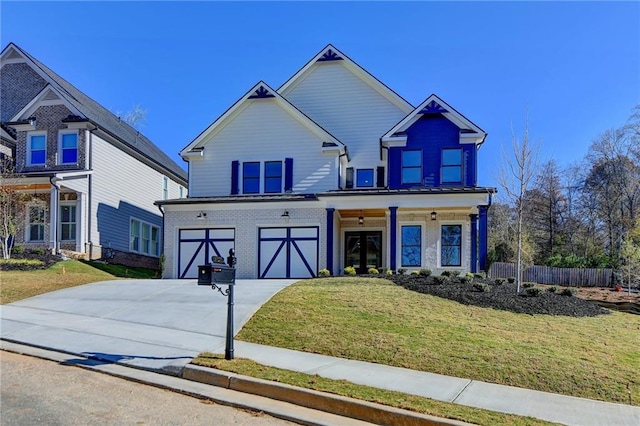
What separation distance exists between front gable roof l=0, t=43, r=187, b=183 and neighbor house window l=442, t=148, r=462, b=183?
53.8ft

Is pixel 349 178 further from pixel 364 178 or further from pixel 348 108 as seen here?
pixel 348 108

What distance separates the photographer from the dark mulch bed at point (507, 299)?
42.8 ft

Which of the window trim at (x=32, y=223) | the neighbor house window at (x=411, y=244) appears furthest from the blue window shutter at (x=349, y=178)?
the window trim at (x=32, y=223)

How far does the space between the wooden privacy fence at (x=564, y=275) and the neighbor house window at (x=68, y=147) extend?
22.2 metres

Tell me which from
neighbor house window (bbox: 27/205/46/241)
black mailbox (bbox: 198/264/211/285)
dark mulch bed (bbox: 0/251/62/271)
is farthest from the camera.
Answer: neighbor house window (bbox: 27/205/46/241)

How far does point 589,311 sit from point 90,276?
1708 cm

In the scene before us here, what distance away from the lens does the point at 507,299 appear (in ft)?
44.9

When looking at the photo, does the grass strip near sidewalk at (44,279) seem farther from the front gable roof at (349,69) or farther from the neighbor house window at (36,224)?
the front gable roof at (349,69)

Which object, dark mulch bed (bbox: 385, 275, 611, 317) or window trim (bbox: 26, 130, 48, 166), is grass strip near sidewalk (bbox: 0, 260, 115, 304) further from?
dark mulch bed (bbox: 385, 275, 611, 317)

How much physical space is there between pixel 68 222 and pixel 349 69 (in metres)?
15.5

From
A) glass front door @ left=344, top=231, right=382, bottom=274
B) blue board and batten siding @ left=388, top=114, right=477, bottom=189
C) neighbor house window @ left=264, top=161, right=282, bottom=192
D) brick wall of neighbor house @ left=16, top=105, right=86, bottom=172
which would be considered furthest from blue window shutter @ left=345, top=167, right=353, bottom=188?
brick wall of neighbor house @ left=16, top=105, right=86, bottom=172

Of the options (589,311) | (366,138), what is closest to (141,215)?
(366,138)

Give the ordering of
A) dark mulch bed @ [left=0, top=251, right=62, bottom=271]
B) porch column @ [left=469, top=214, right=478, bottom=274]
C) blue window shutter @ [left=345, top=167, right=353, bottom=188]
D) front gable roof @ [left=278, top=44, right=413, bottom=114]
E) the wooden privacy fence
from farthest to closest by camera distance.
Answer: the wooden privacy fence < front gable roof @ [left=278, top=44, right=413, bottom=114] < blue window shutter @ [left=345, top=167, right=353, bottom=188] < porch column @ [left=469, top=214, right=478, bottom=274] < dark mulch bed @ [left=0, top=251, right=62, bottom=271]

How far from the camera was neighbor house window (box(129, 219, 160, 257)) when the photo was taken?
1072 inches
